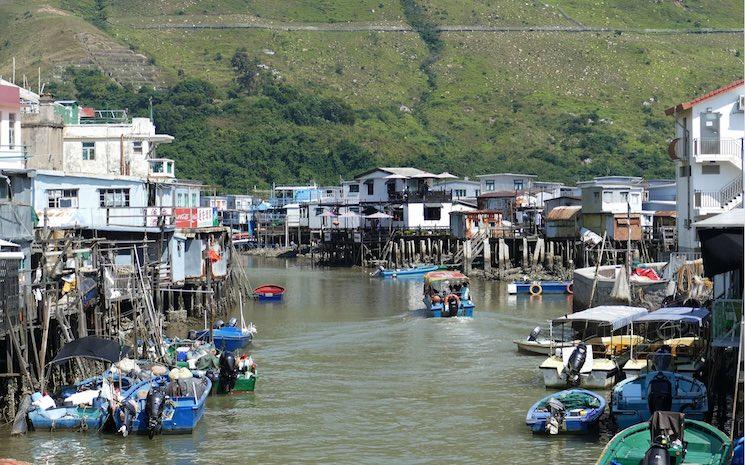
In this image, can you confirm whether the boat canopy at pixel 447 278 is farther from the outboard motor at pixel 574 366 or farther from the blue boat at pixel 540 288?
the outboard motor at pixel 574 366

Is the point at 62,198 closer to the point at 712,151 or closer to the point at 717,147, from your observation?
the point at 712,151

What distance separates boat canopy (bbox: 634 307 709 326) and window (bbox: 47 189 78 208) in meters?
26.9

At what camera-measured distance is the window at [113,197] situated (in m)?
56.8

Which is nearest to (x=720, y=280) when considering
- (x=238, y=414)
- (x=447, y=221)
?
(x=238, y=414)

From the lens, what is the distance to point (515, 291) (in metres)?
74.8

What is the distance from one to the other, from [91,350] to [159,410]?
3.75 metres

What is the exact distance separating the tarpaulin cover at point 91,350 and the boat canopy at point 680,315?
55.4ft

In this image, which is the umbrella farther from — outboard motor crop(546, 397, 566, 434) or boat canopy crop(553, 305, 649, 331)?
outboard motor crop(546, 397, 566, 434)

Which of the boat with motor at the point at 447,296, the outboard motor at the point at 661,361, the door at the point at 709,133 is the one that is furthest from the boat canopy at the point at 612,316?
the boat with motor at the point at 447,296

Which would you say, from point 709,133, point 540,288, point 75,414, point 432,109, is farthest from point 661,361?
point 432,109

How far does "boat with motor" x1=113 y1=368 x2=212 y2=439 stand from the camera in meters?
34.1

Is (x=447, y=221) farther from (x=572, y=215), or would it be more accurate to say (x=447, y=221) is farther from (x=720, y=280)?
(x=720, y=280)

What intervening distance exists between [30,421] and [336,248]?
75.0m

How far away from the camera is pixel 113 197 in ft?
188
